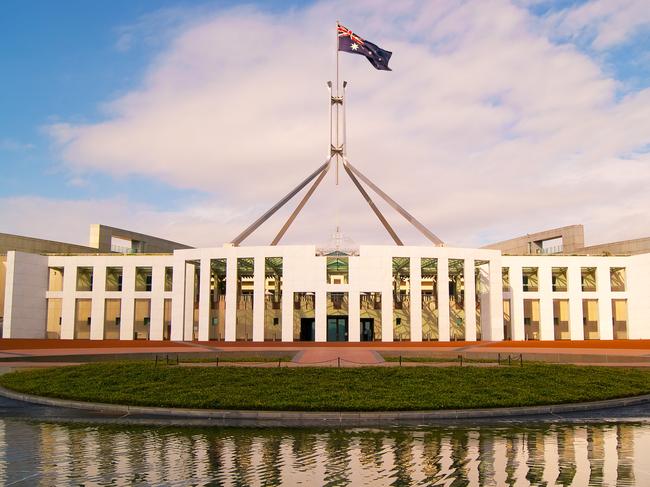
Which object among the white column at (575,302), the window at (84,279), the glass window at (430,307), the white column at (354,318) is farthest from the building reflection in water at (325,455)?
the window at (84,279)

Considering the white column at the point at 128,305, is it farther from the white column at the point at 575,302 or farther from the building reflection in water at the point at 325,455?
the white column at the point at 575,302

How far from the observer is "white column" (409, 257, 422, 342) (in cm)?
4178

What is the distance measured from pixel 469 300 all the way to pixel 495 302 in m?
2.86

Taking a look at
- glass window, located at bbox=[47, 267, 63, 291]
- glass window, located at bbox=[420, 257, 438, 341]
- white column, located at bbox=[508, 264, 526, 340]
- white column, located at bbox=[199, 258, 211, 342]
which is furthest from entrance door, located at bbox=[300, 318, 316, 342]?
glass window, located at bbox=[47, 267, 63, 291]

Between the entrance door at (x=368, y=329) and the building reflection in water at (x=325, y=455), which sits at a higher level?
the entrance door at (x=368, y=329)

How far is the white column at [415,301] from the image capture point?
137 ft

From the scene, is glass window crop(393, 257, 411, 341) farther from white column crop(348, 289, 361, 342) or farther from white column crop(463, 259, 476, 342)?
white column crop(348, 289, 361, 342)

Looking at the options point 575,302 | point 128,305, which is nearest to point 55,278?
point 128,305

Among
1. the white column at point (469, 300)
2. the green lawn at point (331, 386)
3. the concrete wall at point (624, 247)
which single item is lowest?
the green lawn at point (331, 386)

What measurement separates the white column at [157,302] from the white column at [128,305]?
1704 mm

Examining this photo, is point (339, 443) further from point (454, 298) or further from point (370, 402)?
point (454, 298)

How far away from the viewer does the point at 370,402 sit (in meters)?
16.5

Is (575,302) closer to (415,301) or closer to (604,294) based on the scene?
(604,294)

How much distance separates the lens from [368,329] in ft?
174
